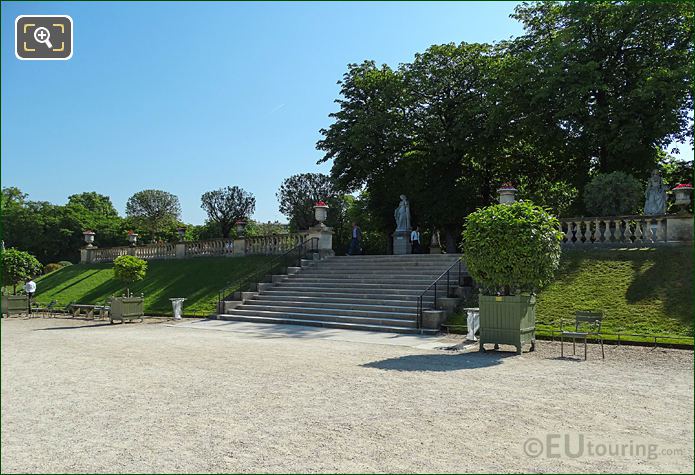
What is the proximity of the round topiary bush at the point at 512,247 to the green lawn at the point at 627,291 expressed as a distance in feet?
8.36

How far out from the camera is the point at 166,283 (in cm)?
2825

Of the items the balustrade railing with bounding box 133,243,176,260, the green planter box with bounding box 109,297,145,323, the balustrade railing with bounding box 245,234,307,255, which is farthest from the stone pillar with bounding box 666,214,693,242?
the balustrade railing with bounding box 133,243,176,260

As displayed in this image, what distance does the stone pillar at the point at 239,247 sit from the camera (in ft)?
98.3

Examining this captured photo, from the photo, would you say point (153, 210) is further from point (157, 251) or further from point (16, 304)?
point (16, 304)

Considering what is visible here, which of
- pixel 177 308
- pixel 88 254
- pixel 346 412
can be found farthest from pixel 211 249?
pixel 346 412

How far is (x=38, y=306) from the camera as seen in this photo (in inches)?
1086

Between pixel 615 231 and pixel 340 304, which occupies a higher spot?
pixel 615 231

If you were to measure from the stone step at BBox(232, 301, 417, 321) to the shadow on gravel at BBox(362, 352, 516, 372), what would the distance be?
5.16 m

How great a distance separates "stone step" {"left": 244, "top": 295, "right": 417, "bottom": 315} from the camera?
716 inches

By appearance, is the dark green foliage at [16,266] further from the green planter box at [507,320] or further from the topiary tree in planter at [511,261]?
the green planter box at [507,320]

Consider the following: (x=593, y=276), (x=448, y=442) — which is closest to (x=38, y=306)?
(x=593, y=276)

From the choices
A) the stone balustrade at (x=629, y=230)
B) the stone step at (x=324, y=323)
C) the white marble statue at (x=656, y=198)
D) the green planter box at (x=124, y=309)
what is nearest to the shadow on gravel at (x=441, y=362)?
the stone step at (x=324, y=323)

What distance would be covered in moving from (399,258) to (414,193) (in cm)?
981

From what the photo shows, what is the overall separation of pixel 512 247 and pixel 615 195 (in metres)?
11.5
